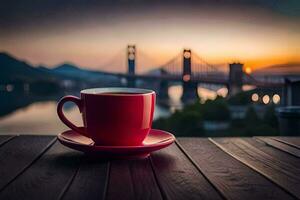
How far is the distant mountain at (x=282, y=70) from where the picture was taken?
5412mm

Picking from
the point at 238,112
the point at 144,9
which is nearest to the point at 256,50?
the point at 238,112

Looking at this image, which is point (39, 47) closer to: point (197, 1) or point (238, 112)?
point (197, 1)

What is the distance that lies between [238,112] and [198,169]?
709 centimetres

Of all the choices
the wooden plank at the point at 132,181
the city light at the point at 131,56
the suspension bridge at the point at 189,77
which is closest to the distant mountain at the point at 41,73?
the suspension bridge at the point at 189,77

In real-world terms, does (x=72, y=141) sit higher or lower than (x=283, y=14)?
lower

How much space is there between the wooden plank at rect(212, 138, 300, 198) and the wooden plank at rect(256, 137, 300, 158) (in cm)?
1

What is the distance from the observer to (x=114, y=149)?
660 millimetres

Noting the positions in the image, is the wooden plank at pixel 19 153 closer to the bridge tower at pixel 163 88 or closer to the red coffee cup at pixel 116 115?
the red coffee cup at pixel 116 115

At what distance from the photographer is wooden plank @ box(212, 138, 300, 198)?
0.56 metres

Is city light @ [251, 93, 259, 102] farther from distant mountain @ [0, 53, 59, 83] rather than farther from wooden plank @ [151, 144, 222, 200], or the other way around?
wooden plank @ [151, 144, 222, 200]

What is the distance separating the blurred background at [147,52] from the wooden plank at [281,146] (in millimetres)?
3611

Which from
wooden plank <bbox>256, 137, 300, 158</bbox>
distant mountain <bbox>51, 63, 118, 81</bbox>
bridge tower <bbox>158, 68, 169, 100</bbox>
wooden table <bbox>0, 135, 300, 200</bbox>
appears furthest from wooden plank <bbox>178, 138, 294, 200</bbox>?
bridge tower <bbox>158, 68, 169, 100</bbox>

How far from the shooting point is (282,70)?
5.59 metres

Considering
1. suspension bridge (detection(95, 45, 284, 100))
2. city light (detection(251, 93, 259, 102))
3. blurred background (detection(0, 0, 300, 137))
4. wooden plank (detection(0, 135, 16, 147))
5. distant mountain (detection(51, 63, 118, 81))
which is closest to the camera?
wooden plank (detection(0, 135, 16, 147))
